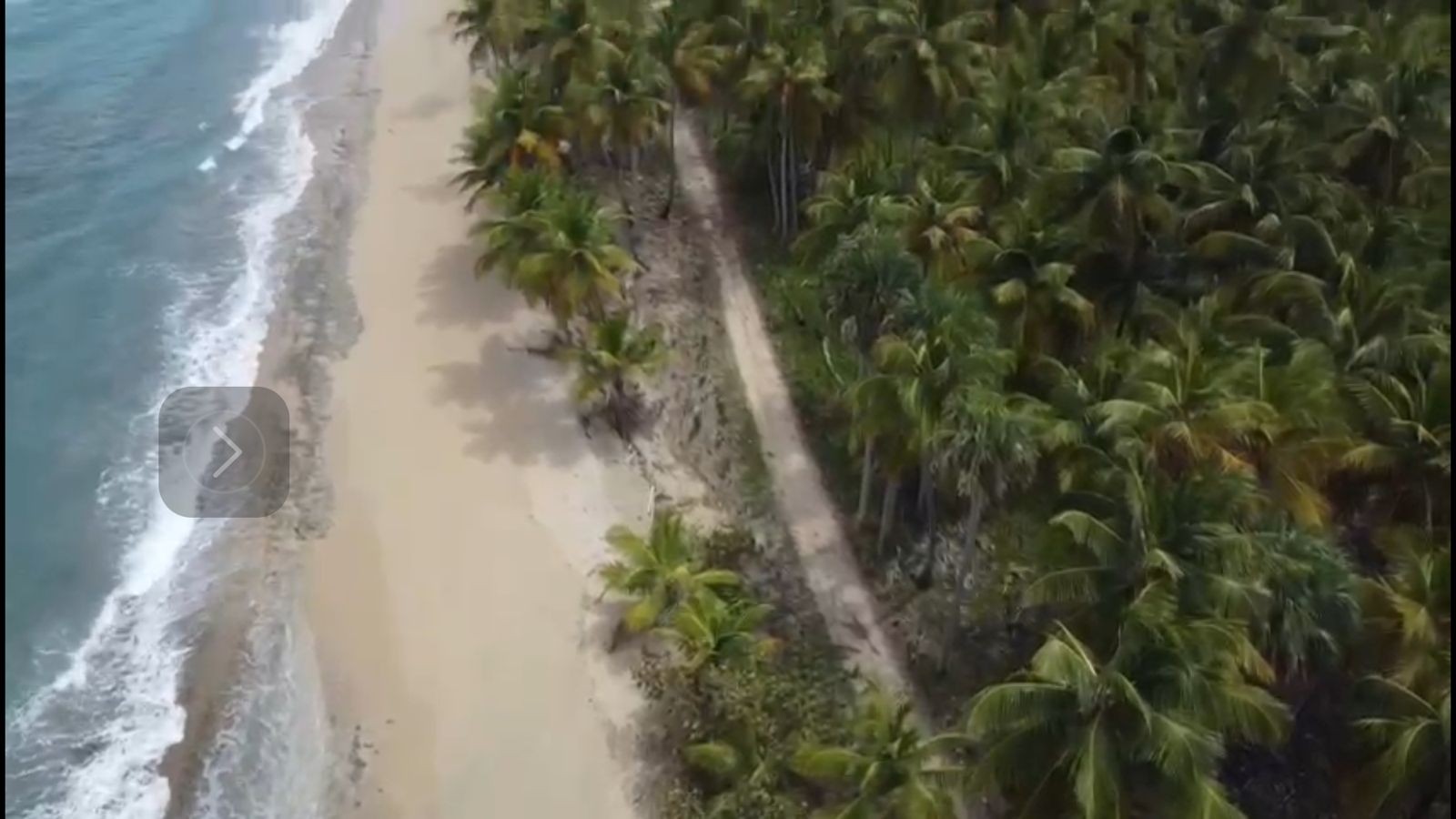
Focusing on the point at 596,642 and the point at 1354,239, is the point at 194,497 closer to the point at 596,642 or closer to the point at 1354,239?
the point at 596,642

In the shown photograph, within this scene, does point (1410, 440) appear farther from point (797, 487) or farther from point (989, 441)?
point (797, 487)

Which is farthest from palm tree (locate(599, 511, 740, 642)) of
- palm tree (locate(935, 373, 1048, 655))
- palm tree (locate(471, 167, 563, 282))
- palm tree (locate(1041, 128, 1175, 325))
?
palm tree (locate(1041, 128, 1175, 325))

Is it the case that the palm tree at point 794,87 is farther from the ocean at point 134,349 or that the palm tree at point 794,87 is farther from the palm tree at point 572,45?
the ocean at point 134,349

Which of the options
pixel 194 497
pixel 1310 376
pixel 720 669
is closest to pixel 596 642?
pixel 720 669

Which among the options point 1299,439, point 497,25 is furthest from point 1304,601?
point 497,25

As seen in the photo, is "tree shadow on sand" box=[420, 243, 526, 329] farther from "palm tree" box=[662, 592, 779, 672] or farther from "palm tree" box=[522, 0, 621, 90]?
"palm tree" box=[662, 592, 779, 672]

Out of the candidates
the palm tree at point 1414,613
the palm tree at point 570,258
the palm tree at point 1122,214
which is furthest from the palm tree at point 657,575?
the palm tree at point 1414,613
